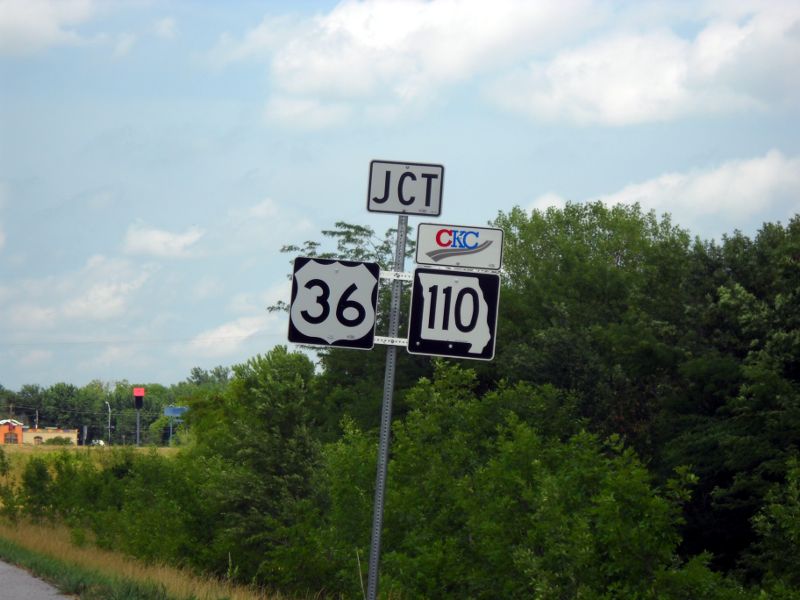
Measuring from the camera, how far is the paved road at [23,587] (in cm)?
1160

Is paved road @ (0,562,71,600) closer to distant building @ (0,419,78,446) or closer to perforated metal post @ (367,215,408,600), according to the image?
perforated metal post @ (367,215,408,600)

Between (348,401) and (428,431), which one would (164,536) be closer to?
(428,431)

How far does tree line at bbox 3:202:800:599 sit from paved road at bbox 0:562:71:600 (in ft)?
28.5

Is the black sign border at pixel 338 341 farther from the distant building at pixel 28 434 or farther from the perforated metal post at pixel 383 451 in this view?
the distant building at pixel 28 434

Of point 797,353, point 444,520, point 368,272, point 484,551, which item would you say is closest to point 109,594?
point 368,272

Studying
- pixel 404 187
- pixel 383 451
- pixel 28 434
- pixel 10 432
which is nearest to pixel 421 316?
pixel 404 187

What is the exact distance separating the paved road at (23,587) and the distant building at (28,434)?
488ft

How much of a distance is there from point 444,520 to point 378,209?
19191mm

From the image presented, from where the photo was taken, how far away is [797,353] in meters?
33.4

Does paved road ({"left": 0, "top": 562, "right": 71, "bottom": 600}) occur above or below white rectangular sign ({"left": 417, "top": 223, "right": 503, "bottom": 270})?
below

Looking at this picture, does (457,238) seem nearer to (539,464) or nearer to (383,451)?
(383,451)

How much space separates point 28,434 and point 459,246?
177757mm

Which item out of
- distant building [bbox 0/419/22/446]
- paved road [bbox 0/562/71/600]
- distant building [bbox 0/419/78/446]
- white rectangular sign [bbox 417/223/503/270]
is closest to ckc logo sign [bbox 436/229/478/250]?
white rectangular sign [bbox 417/223/503/270]

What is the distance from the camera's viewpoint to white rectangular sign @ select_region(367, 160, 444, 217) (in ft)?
29.6
